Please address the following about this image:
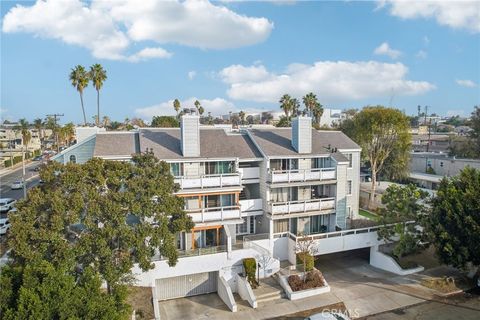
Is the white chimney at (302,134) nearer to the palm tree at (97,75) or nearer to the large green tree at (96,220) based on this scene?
the large green tree at (96,220)

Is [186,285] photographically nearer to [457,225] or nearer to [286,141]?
[286,141]

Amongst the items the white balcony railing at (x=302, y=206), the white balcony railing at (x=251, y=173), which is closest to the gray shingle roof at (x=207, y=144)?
the white balcony railing at (x=251, y=173)

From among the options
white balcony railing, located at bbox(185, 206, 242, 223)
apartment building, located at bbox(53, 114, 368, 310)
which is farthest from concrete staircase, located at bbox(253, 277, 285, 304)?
white balcony railing, located at bbox(185, 206, 242, 223)

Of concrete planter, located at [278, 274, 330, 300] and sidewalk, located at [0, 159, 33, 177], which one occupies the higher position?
sidewalk, located at [0, 159, 33, 177]

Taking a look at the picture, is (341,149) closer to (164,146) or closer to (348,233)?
(348,233)

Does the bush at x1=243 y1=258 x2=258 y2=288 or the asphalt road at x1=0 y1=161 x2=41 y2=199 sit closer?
the bush at x1=243 y1=258 x2=258 y2=288

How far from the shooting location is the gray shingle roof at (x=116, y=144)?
25.0 m

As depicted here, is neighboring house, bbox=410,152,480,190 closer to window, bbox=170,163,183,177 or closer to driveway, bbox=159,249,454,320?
driveway, bbox=159,249,454,320

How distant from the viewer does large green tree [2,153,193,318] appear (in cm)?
1638

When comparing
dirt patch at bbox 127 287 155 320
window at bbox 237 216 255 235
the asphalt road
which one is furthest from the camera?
the asphalt road

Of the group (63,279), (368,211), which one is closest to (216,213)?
(63,279)

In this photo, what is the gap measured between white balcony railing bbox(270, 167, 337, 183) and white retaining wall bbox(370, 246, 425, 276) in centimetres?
681

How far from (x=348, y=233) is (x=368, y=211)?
1423cm

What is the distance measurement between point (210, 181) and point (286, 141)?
29.3 feet
